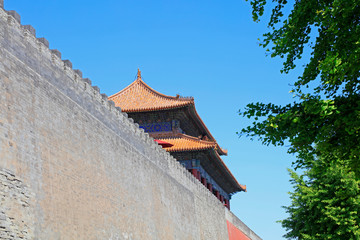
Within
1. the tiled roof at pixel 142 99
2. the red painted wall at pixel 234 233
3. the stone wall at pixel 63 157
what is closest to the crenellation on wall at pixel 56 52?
the stone wall at pixel 63 157

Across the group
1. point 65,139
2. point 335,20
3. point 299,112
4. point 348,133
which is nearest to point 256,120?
point 299,112

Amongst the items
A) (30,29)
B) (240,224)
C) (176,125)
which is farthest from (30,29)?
(240,224)

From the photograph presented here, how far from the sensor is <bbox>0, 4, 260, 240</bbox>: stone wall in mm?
9000

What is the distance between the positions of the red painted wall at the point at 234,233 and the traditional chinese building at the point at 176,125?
2.57 metres

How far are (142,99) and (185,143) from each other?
3983 mm

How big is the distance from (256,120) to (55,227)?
14.1 feet

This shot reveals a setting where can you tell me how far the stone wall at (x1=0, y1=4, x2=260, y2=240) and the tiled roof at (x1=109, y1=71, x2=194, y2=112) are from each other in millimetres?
9924

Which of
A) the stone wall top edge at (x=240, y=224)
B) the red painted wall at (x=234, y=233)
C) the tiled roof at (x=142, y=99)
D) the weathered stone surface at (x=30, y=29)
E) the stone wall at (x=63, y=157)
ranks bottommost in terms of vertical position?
the stone wall at (x=63, y=157)

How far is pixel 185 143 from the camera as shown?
85.9 feet

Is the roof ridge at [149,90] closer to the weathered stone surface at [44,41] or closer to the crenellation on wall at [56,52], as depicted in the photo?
the crenellation on wall at [56,52]

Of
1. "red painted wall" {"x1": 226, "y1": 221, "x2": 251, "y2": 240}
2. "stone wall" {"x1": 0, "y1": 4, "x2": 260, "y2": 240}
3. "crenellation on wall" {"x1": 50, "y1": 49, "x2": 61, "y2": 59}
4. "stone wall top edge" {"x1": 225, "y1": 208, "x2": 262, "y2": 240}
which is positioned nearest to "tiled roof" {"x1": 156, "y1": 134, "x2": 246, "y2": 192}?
"stone wall top edge" {"x1": 225, "y1": 208, "x2": 262, "y2": 240}

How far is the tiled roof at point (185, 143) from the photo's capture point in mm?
25609

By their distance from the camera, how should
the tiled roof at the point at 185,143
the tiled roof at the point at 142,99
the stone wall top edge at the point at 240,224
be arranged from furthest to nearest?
the stone wall top edge at the point at 240,224 → the tiled roof at the point at 142,99 → the tiled roof at the point at 185,143

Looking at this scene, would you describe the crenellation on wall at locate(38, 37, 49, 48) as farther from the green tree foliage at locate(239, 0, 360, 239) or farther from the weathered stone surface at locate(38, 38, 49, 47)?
the green tree foliage at locate(239, 0, 360, 239)
